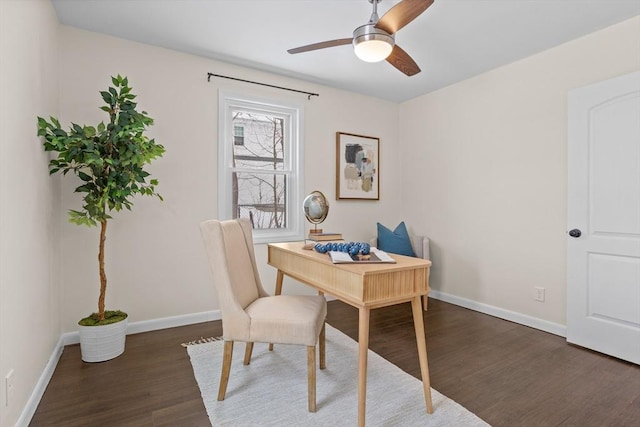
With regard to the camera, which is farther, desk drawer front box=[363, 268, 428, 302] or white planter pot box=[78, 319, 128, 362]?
white planter pot box=[78, 319, 128, 362]

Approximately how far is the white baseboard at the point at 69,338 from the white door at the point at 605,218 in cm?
322

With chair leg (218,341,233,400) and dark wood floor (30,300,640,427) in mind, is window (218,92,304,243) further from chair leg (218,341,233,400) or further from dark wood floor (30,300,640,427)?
chair leg (218,341,233,400)

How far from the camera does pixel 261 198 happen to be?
3.61 metres

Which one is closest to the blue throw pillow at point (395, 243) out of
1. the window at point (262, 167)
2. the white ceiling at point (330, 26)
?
the window at point (262, 167)

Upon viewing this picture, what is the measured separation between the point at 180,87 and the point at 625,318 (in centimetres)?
409

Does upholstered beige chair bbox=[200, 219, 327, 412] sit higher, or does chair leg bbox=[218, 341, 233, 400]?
upholstered beige chair bbox=[200, 219, 327, 412]

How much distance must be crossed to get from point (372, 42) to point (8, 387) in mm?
2495

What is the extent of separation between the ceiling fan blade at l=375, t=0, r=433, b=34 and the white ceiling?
48 cm

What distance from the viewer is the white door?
93.7 inches

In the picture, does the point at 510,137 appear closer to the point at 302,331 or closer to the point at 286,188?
the point at 286,188

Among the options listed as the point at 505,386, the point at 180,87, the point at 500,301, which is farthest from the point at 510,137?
the point at 180,87

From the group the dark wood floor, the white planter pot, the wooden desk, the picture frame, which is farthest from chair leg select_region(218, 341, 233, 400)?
the picture frame

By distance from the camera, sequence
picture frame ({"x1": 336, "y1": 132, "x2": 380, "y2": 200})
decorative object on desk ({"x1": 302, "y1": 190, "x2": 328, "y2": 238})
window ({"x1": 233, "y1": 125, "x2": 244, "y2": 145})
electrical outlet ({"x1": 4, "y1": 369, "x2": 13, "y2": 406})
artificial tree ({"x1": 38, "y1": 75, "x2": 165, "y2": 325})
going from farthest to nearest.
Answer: picture frame ({"x1": 336, "y1": 132, "x2": 380, "y2": 200})
window ({"x1": 233, "y1": 125, "x2": 244, "y2": 145})
decorative object on desk ({"x1": 302, "y1": 190, "x2": 328, "y2": 238})
artificial tree ({"x1": 38, "y1": 75, "x2": 165, "y2": 325})
electrical outlet ({"x1": 4, "y1": 369, "x2": 13, "y2": 406})

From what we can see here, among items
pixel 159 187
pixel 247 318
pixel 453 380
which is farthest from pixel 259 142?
pixel 453 380
